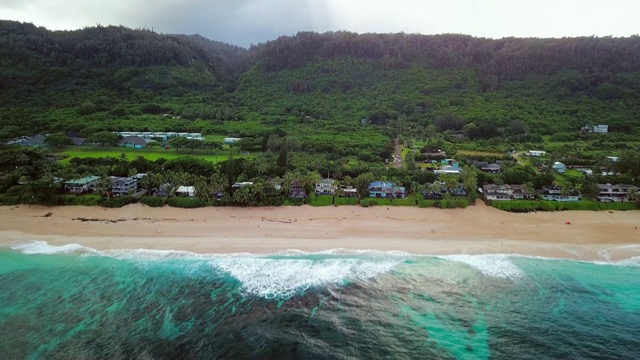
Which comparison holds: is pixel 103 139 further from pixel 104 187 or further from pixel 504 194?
pixel 504 194

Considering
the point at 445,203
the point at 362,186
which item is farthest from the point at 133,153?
the point at 445,203

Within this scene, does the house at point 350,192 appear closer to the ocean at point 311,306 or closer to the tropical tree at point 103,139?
the ocean at point 311,306

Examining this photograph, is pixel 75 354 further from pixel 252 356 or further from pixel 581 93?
pixel 581 93

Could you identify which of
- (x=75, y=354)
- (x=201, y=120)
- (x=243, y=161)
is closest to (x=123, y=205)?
(x=243, y=161)

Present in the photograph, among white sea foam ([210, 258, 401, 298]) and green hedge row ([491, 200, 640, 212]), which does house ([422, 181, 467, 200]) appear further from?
white sea foam ([210, 258, 401, 298])

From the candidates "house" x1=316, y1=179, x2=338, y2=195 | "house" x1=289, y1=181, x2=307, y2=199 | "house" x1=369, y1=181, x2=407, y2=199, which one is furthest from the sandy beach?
"house" x1=316, y1=179, x2=338, y2=195

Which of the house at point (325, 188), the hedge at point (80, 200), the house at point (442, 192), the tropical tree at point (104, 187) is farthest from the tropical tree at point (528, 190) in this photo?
the hedge at point (80, 200)
